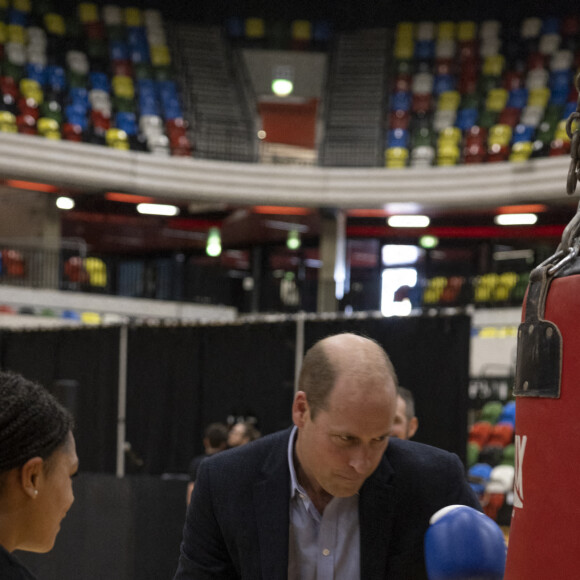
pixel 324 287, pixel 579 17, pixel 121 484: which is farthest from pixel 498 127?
pixel 121 484

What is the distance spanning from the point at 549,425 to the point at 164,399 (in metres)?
8.93

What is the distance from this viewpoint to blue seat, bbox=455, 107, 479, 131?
1928 centimetres

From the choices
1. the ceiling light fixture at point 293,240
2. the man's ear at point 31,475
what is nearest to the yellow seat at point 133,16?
the ceiling light fixture at point 293,240

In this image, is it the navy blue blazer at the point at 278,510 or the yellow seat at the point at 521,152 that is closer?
the navy blue blazer at the point at 278,510

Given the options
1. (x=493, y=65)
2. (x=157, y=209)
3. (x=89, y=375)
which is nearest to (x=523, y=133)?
(x=493, y=65)

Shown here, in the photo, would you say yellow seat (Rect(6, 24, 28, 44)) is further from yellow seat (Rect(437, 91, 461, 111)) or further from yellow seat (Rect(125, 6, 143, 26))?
yellow seat (Rect(437, 91, 461, 111))

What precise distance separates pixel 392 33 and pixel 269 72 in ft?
9.73

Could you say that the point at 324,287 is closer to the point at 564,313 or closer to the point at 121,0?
the point at 121,0

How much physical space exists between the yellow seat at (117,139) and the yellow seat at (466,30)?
7.96 metres

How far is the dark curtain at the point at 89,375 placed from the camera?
10.4 m

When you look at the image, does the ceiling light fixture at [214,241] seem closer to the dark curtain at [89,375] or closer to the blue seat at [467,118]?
the blue seat at [467,118]

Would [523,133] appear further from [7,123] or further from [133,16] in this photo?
[7,123]

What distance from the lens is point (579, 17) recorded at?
1986 centimetres

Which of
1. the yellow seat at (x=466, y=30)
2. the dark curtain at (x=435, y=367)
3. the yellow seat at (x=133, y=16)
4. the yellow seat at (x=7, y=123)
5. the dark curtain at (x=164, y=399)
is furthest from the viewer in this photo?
the yellow seat at (x=133, y=16)
